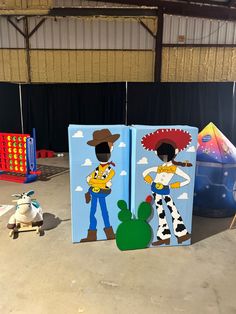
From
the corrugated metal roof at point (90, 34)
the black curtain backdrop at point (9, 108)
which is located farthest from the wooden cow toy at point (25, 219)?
the corrugated metal roof at point (90, 34)

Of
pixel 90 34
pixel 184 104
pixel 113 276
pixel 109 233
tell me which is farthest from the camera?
pixel 90 34

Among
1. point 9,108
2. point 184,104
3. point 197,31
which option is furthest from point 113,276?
point 197,31

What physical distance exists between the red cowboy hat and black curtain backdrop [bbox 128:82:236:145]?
203 inches

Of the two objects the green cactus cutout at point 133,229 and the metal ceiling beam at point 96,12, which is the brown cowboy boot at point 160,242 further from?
the metal ceiling beam at point 96,12

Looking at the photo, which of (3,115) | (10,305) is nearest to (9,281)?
(10,305)

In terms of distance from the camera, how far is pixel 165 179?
8.37 ft

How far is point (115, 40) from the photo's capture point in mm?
7777

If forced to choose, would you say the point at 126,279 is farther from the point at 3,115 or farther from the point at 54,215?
the point at 3,115

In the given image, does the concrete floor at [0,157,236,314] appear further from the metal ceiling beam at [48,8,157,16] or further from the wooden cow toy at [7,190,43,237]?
the metal ceiling beam at [48,8,157,16]

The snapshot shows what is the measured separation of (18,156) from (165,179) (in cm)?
326

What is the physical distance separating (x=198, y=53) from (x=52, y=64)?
4.31 meters

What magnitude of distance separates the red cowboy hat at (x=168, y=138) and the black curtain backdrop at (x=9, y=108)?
5916 mm

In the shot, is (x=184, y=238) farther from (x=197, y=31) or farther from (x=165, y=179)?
(x=197, y=31)

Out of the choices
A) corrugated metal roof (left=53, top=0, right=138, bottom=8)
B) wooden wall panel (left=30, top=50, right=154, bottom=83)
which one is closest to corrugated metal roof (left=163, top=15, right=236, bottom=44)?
wooden wall panel (left=30, top=50, right=154, bottom=83)
